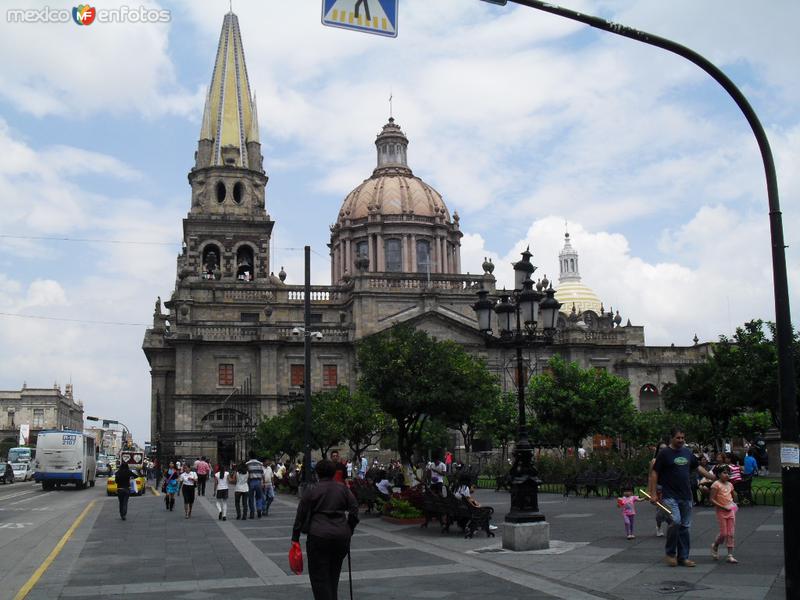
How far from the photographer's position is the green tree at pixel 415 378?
89.4 feet

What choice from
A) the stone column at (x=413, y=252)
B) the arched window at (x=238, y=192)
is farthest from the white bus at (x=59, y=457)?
the stone column at (x=413, y=252)

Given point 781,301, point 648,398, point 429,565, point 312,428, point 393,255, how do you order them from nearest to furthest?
point 781,301
point 429,565
point 312,428
point 648,398
point 393,255

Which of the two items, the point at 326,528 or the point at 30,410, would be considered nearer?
the point at 326,528

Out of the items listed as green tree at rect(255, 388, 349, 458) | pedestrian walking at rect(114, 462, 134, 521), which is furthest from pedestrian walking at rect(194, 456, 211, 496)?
pedestrian walking at rect(114, 462, 134, 521)

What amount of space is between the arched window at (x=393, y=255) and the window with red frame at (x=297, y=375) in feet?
44.1

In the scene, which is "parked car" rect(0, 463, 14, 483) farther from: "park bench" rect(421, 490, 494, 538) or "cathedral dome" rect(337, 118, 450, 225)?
"park bench" rect(421, 490, 494, 538)

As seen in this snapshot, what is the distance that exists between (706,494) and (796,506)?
15231 mm

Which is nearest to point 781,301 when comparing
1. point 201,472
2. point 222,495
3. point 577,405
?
point 222,495

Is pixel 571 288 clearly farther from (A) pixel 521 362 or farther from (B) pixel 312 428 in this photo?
(A) pixel 521 362

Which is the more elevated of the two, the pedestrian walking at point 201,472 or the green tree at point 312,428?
the green tree at point 312,428

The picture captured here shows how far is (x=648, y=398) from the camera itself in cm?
7019

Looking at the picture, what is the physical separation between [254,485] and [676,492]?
14491 millimetres

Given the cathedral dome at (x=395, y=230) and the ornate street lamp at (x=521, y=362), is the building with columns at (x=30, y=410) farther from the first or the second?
the ornate street lamp at (x=521, y=362)

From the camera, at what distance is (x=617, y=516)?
22.4 meters
